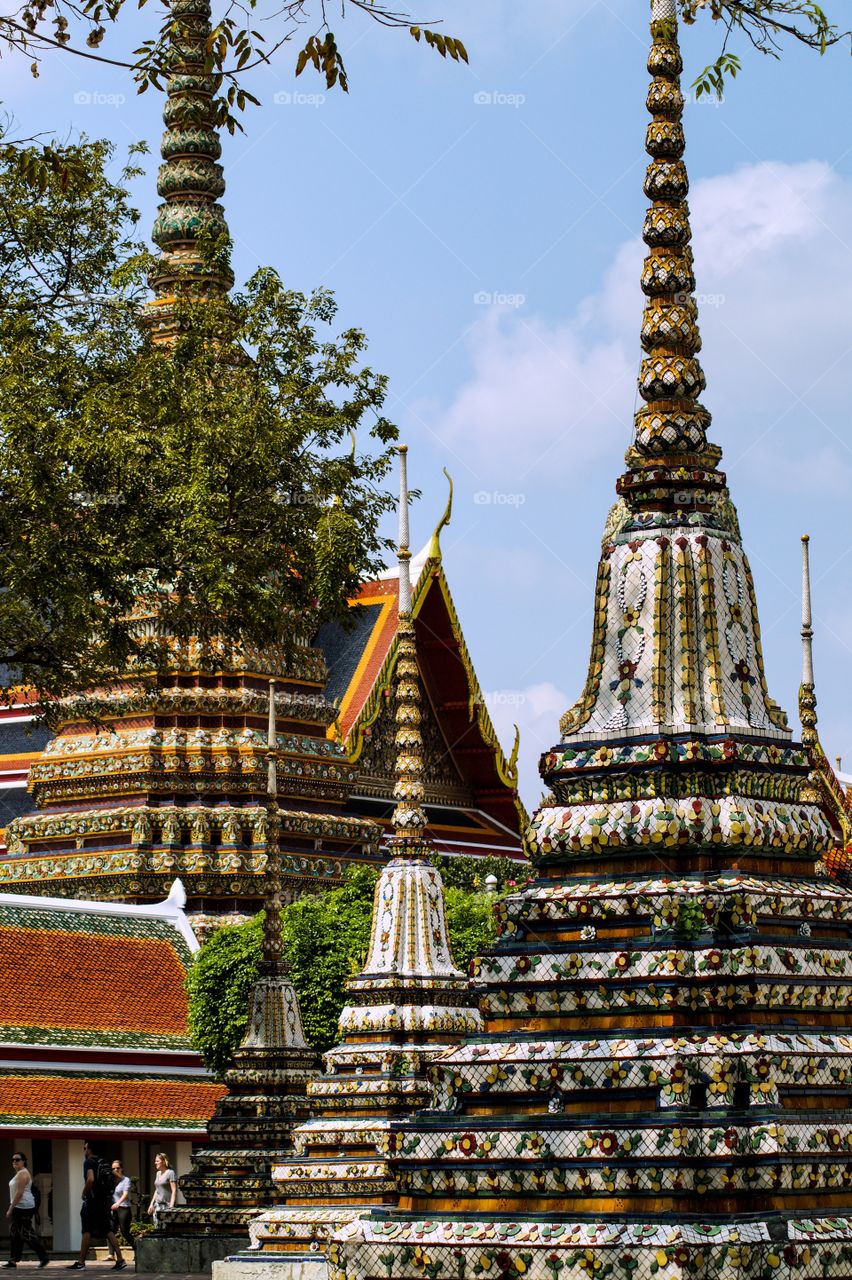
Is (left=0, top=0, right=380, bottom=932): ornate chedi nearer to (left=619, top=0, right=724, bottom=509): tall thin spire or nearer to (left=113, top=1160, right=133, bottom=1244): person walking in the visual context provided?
(left=113, top=1160, right=133, bottom=1244): person walking

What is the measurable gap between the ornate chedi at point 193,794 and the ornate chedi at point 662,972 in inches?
870

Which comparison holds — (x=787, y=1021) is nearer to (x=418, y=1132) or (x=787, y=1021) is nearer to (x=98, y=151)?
(x=418, y=1132)

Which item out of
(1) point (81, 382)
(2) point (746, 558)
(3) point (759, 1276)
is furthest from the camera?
(1) point (81, 382)

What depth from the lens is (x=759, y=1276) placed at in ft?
34.6

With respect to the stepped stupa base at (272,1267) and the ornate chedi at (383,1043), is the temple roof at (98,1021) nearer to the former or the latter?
the stepped stupa base at (272,1267)

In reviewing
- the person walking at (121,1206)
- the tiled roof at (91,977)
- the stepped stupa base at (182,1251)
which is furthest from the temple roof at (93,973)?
the stepped stupa base at (182,1251)

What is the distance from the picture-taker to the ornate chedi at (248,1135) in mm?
23375

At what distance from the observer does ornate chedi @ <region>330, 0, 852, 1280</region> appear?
10820 mm

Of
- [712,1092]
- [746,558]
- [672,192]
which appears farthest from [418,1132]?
[672,192]

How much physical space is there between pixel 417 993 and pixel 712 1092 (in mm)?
8514

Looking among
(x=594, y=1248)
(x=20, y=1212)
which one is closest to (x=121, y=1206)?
(x=20, y=1212)

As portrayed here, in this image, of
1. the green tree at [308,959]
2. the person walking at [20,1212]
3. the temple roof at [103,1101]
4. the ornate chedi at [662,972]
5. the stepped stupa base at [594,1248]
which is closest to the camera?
the stepped stupa base at [594,1248]

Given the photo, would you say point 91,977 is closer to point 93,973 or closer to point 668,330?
point 93,973

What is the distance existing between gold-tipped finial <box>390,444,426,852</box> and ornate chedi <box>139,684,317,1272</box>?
467cm
